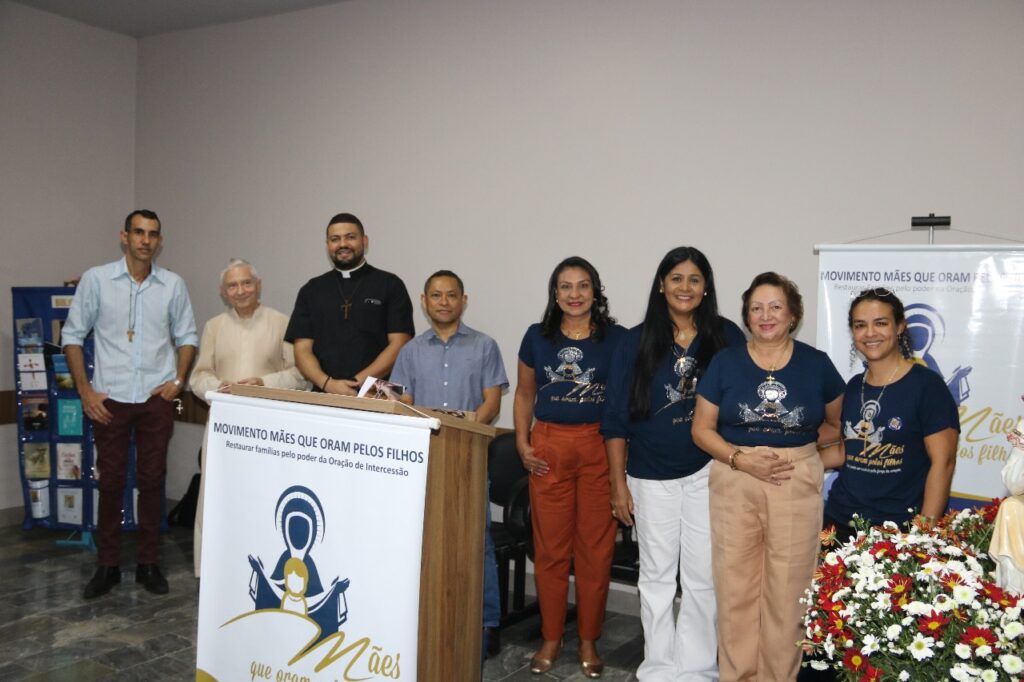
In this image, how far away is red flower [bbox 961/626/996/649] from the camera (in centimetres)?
179

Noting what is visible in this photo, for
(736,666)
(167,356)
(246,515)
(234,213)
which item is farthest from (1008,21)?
(234,213)

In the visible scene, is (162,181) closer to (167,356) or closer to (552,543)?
(167,356)

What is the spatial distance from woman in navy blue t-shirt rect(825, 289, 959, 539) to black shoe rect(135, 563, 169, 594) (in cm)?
327

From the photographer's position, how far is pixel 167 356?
15.3 feet

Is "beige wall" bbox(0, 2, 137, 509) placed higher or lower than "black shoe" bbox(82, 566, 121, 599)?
higher

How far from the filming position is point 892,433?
112 inches

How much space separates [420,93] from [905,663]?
161 inches

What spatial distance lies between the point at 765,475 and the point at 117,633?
285 centimetres

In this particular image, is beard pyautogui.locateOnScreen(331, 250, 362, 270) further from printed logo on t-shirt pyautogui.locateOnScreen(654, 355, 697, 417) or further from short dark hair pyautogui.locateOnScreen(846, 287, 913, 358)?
short dark hair pyautogui.locateOnScreen(846, 287, 913, 358)

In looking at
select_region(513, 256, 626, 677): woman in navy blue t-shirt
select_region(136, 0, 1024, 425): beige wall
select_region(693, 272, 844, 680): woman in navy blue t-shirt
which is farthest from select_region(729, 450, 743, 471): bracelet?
select_region(136, 0, 1024, 425): beige wall

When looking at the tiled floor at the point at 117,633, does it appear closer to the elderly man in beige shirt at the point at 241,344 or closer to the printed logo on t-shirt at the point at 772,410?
the elderly man in beige shirt at the point at 241,344

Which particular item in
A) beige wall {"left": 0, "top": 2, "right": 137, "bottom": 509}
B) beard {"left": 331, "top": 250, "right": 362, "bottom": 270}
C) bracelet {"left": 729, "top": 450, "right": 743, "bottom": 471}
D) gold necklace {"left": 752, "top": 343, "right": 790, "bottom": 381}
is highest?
beige wall {"left": 0, "top": 2, "right": 137, "bottom": 509}

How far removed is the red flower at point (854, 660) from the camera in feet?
6.44

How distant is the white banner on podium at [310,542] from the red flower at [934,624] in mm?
1226
